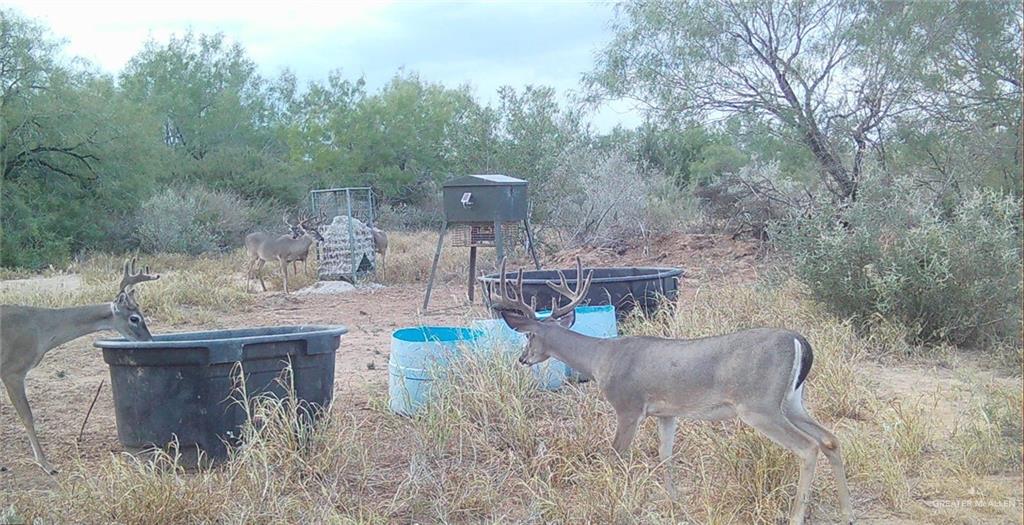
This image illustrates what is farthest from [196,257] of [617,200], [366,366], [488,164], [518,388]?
[518,388]

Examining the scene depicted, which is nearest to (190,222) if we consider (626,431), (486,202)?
(486,202)

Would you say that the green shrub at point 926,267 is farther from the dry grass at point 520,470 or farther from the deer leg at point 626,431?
the deer leg at point 626,431

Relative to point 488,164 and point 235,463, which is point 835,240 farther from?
point 488,164

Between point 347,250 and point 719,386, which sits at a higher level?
point 719,386

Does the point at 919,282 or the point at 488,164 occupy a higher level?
the point at 488,164

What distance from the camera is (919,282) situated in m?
9.07

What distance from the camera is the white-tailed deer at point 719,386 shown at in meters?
4.97

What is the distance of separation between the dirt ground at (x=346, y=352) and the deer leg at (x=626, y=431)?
2.63 m

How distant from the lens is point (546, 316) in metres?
6.78

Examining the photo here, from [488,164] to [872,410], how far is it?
14.2 metres

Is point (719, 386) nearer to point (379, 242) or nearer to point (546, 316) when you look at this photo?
point (546, 316)

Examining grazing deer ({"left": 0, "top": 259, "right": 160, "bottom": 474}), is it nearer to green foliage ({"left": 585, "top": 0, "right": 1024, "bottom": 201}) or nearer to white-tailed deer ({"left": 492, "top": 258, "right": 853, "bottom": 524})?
white-tailed deer ({"left": 492, "top": 258, "right": 853, "bottom": 524})

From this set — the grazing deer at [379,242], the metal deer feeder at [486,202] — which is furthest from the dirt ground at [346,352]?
the grazing deer at [379,242]

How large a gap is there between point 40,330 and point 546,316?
12.1 ft
